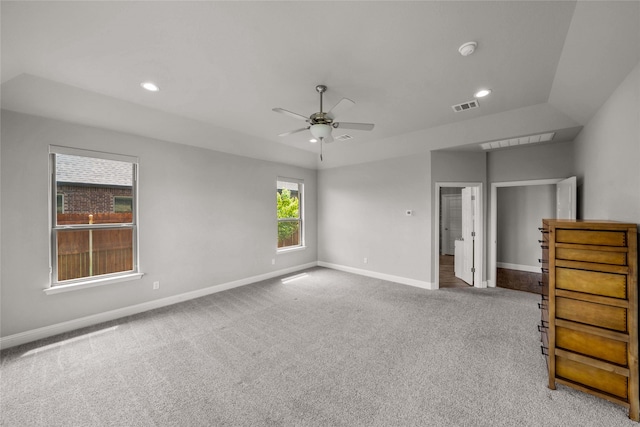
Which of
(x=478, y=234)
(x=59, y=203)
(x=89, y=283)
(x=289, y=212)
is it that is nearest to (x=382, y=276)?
(x=478, y=234)

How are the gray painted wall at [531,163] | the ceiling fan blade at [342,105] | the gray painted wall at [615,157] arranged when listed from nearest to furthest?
the gray painted wall at [615,157]
the ceiling fan blade at [342,105]
the gray painted wall at [531,163]

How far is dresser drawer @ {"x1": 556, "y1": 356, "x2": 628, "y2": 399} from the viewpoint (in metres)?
1.83

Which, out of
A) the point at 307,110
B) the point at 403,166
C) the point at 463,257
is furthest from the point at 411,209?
the point at 307,110

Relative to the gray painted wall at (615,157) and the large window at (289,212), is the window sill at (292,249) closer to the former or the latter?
the large window at (289,212)

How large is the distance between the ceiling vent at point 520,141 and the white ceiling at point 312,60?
0.24m

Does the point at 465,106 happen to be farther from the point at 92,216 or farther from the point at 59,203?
the point at 59,203

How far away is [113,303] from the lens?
11.4ft

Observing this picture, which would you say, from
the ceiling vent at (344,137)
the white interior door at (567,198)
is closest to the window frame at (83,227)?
the ceiling vent at (344,137)

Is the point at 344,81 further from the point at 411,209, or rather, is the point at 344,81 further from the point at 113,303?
the point at 113,303

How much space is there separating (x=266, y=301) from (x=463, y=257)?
417cm

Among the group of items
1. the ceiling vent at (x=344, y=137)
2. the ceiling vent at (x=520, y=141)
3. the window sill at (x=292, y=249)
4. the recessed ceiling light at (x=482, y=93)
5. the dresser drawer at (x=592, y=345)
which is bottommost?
the dresser drawer at (x=592, y=345)

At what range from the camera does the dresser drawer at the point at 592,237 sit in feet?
5.97

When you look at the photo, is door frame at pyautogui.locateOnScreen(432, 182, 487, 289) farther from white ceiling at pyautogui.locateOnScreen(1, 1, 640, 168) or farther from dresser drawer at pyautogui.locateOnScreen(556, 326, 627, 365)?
dresser drawer at pyautogui.locateOnScreen(556, 326, 627, 365)

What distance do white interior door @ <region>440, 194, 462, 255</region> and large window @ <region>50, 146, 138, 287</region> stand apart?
833cm
